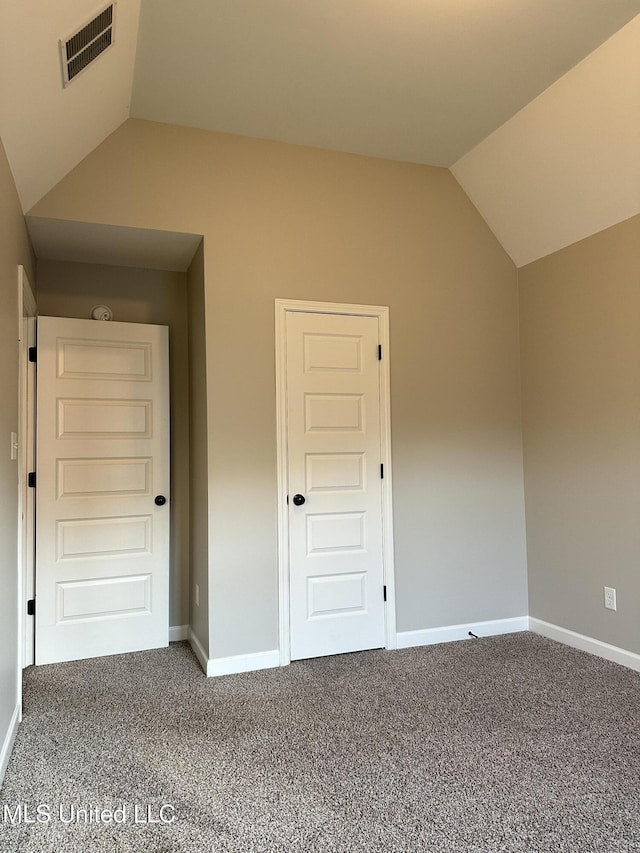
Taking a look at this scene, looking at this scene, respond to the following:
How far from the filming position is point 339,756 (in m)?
2.21

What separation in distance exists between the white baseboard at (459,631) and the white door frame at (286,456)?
10 cm

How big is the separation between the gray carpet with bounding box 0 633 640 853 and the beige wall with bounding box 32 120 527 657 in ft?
1.63

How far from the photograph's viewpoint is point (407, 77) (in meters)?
2.72

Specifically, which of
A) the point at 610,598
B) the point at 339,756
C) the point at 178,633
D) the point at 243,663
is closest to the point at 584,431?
the point at 610,598

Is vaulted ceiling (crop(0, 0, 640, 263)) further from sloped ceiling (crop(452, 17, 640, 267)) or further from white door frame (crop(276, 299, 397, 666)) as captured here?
white door frame (crop(276, 299, 397, 666))

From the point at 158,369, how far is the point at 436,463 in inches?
74.9

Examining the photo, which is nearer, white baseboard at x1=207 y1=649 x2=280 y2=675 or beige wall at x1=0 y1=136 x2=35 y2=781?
beige wall at x1=0 y1=136 x2=35 y2=781

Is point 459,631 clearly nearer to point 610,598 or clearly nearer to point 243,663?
point 610,598

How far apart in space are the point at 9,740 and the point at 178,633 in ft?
4.76

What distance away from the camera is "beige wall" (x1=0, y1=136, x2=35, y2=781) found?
2.24 metres

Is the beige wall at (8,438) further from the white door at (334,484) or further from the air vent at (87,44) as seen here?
the white door at (334,484)

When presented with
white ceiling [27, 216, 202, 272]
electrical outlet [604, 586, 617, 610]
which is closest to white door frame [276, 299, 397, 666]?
white ceiling [27, 216, 202, 272]

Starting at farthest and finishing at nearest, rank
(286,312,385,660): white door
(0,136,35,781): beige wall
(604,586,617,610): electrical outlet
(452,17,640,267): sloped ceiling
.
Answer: (286,312,385,660): white door < (604,586,617,610): electrical outlet < (452,17,640,267): sloped ceiling < (0,136,35,781): beige wall

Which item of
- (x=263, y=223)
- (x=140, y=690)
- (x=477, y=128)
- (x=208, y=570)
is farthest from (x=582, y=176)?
(x=140, y=690)
